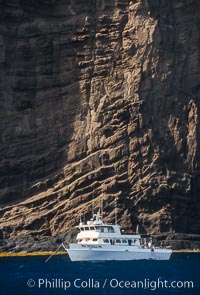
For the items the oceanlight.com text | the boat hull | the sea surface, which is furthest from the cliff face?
the oceanlight.com text

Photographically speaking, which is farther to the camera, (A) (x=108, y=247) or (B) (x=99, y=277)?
(A) (x=108, y=247)

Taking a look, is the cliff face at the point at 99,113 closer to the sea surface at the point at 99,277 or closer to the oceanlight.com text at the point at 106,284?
the sea surface at the point at 99,277

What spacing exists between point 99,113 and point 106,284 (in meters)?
43.3

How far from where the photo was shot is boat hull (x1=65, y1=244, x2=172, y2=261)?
247ft

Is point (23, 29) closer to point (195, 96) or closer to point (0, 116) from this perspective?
point (0, 116)

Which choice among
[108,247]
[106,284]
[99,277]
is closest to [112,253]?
[108,247]

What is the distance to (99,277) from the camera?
57.7 m

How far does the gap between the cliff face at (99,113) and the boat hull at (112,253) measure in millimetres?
10832

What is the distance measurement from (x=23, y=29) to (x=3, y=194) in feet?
57.9

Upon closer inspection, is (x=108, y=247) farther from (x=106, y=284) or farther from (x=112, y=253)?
(x=106, y=284)

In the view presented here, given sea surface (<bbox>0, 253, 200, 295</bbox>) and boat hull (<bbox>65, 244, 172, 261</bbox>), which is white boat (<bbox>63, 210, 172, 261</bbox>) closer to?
boat hull (<bbox>65, 244, 172, 261</bbox>)

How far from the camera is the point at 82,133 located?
9544 cm

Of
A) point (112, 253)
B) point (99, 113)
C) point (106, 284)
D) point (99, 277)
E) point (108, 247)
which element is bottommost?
point (112, 253)

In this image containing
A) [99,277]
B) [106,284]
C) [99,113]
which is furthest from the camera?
[99,113]
